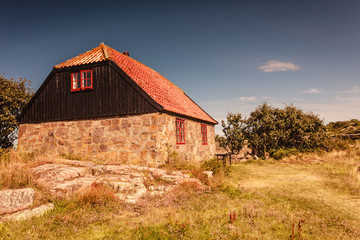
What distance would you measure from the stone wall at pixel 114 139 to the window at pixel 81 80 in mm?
2032

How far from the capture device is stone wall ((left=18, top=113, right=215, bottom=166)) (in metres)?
11.1

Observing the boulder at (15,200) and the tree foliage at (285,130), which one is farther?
the tree foliage at (285,130)

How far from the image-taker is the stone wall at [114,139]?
11094mm

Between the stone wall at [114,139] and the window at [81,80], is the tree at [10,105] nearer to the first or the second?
the stone wall at [114,139]

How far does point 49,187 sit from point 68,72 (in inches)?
343

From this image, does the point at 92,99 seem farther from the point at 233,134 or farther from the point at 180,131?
the point at 233,134

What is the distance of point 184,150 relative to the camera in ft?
44.1

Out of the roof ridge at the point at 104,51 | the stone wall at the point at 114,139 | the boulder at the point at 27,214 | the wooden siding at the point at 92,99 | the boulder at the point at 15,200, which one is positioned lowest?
the boulder at the point at 27,214

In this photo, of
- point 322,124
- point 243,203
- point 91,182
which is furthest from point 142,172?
point 322,124

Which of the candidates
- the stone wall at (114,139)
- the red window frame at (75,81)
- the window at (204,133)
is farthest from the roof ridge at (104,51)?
the window at (204,133)

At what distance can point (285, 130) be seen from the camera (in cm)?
2011

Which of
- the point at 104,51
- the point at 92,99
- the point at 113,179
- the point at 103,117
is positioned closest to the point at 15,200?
the point at 113,179

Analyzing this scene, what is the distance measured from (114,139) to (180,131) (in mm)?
3816

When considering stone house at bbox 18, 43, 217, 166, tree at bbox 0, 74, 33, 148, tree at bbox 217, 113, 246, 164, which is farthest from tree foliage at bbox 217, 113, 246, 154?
tree at bbox 0, 74, 33, 148
